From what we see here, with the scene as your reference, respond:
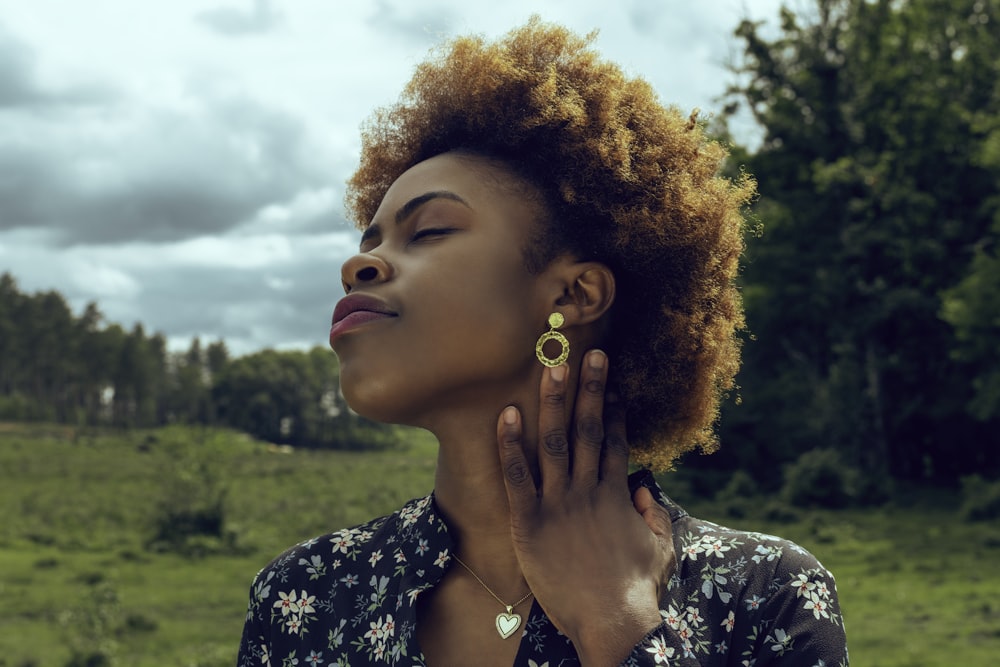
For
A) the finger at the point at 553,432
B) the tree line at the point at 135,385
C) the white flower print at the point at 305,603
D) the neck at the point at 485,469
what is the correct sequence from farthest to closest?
the tree line at the point at 135,385 → the white flower print at the point at 305,603 → the neck at the point at 485,469 → the finger at the point at 553,432

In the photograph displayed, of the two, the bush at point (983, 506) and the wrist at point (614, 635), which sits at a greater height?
the wrist at point (614, 635)

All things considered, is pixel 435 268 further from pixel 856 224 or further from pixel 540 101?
pixel 856 224

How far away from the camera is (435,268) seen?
2221mm

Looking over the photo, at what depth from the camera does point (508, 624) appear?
221 centimetres

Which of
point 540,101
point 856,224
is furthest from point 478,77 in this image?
point 856,224

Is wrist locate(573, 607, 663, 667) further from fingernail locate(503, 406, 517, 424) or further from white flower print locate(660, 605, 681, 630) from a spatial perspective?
fingernail locate(503, 406, 517, 424)

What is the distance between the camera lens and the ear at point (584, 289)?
236 centimetres

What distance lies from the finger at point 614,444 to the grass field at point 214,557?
1026 cm

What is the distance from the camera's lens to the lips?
2223mm

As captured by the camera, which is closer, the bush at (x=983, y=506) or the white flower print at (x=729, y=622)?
the white flower print at (x=729, y=622)

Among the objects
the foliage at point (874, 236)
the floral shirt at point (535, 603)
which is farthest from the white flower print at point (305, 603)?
the foliage at point (874, 236)

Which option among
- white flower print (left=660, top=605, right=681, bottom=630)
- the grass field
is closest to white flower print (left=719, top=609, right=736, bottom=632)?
white flower print (left=660, top=605, right=681, bottom=630)

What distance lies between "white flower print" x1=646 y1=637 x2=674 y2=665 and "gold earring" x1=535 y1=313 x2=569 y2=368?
2.16 ft

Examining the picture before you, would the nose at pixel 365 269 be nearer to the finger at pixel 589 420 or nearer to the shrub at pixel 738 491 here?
the finger at pixel 589 420
